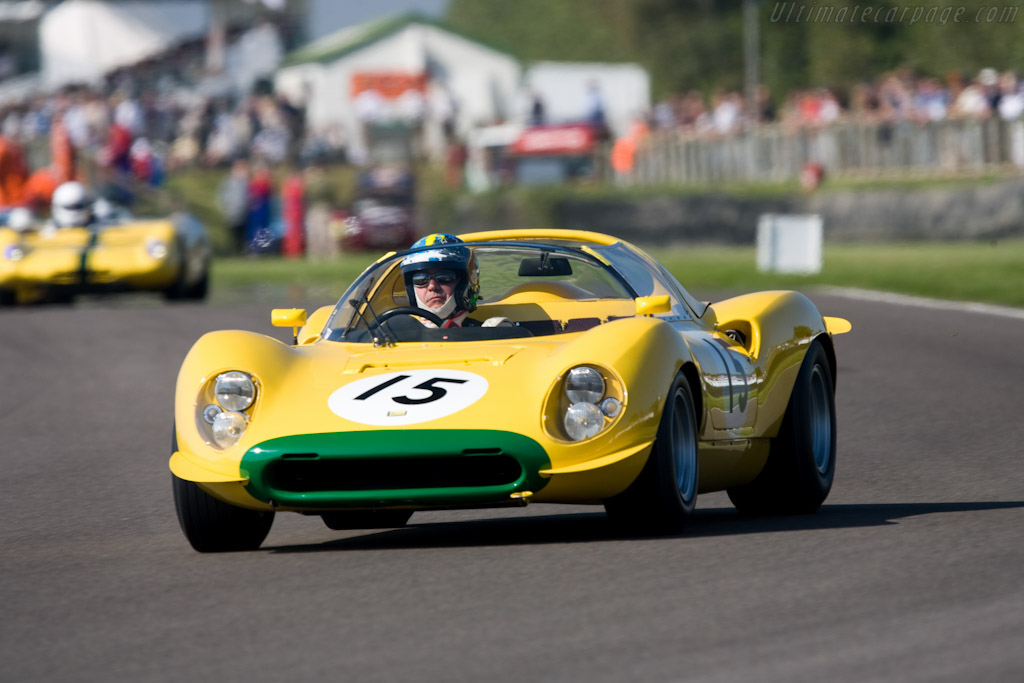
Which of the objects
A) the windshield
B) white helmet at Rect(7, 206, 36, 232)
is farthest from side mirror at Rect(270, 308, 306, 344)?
white helmet at Rect(7, 206, 36, 232)

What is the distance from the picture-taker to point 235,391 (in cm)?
623

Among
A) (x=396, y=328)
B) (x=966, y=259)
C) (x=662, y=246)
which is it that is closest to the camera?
(x=396, y=328)

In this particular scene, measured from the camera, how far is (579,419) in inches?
234

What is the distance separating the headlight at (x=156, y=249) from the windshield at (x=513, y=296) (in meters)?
13.2

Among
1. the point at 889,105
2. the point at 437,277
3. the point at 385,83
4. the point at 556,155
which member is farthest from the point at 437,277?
the point at 385,83

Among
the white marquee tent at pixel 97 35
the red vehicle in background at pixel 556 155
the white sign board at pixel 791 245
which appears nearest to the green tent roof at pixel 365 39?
the white marquee tent at pixel 97 35

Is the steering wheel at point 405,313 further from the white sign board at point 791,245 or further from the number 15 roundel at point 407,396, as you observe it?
the white sign board at point 791,245

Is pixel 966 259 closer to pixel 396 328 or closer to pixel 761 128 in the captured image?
pixel 761 128

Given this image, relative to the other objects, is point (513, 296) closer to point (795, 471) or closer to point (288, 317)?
point (288, 317)

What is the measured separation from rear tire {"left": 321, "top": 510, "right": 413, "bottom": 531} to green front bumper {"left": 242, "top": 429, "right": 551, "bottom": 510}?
68cm

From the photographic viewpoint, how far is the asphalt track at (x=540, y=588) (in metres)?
4.31

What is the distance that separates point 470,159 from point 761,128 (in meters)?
8.65

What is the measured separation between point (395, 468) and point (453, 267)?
4.19 ft

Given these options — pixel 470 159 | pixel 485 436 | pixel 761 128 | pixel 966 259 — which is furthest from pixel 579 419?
pixel 470 159
